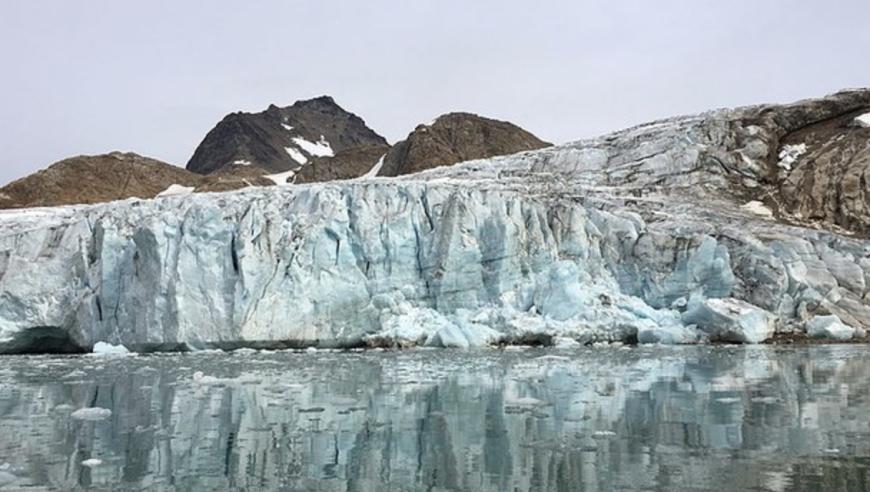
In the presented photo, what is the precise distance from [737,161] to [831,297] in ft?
23.6

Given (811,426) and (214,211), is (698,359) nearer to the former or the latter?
(811,426)

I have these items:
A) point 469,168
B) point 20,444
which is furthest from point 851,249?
point 20,444

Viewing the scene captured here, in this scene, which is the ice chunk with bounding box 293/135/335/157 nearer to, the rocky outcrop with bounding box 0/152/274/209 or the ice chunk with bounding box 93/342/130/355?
the rocky outcrop with bounding box 0/152/274/209

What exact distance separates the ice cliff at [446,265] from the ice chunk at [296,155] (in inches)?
2666

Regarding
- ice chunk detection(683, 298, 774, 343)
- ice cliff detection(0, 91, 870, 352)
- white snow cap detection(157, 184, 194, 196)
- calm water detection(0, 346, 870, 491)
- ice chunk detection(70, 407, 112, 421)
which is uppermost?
white snow cap detection(157, 184, 194, 196)

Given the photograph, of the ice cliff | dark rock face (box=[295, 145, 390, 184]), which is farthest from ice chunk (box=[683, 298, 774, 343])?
dark rock face (box=[295, 145, 390, 184])

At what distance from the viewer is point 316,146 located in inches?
3861

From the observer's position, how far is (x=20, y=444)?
6793mm

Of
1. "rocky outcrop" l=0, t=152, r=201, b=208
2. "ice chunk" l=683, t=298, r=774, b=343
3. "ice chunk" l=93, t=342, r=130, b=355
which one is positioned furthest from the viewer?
"rocky outcrop" l=0, t=152, r=201, b=208

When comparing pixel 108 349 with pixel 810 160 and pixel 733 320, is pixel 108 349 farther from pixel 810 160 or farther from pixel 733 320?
pixel 810 160

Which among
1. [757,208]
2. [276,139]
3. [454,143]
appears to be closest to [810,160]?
[757,208]

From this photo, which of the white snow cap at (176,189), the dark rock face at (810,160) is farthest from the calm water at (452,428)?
the white snow cap at (176,189)

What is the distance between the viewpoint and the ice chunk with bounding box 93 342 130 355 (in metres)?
19.1

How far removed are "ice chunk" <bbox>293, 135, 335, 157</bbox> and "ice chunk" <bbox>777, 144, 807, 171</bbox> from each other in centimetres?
7348
